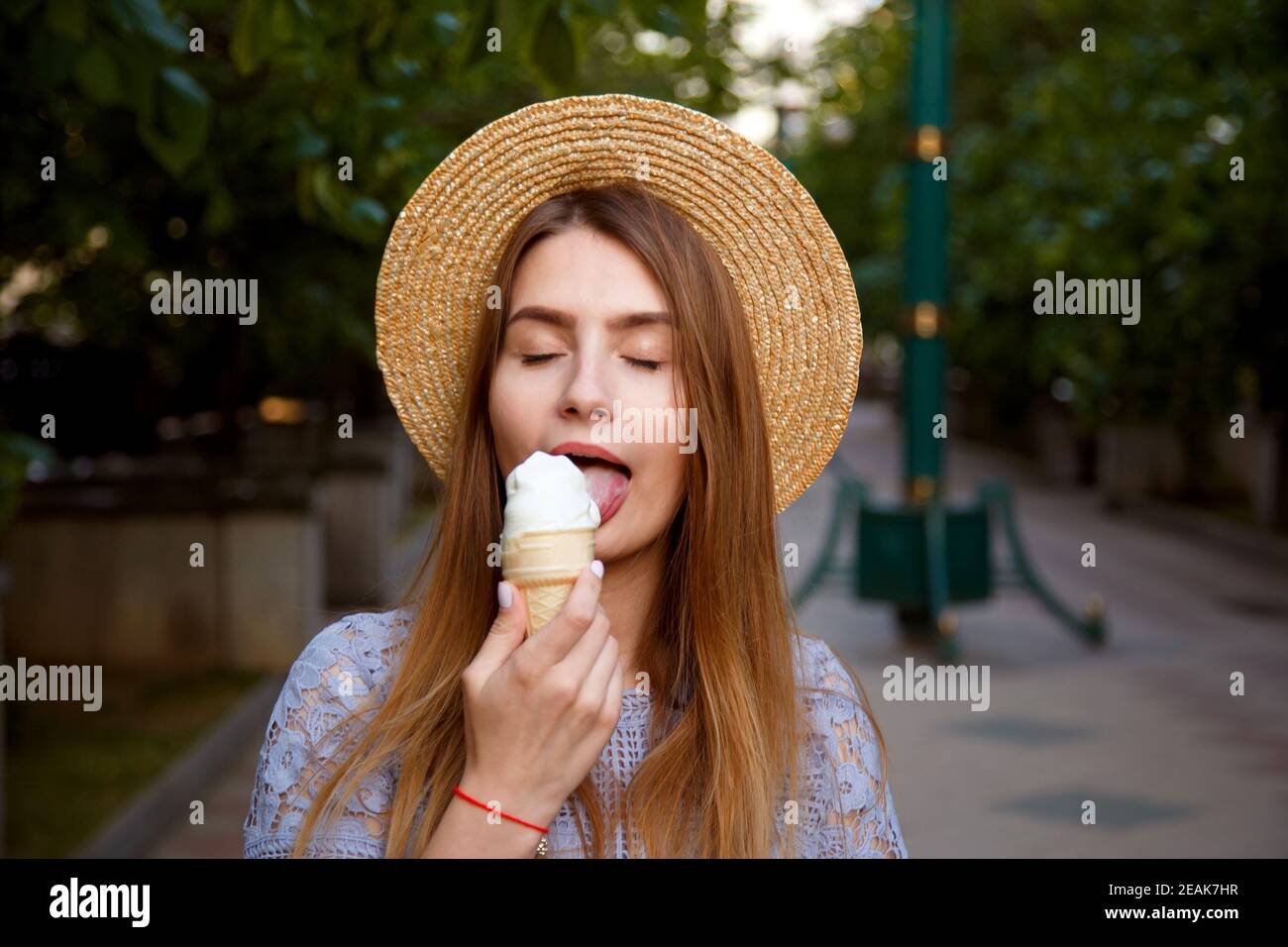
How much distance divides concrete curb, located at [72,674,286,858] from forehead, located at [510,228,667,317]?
4.23 m

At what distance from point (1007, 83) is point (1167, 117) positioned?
775 inches

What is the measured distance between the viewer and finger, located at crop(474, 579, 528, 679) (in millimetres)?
1839

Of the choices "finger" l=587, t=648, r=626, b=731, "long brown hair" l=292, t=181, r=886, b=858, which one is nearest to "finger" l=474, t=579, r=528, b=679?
"finger" l=587, t=648, r=626, b=731

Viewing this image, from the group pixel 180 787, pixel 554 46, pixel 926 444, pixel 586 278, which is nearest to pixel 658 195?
pixel 586 278

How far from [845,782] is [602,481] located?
0.56 metres

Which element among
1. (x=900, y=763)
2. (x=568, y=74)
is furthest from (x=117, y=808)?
(x=568, y=74)

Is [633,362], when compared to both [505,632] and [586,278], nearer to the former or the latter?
[586,278]

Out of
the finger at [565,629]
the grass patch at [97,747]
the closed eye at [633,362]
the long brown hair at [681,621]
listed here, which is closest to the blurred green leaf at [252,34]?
the long brown hair at [681,621]

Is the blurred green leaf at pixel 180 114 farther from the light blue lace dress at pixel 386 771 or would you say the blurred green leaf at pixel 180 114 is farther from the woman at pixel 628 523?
the light blue lace dress at pixel 386 771

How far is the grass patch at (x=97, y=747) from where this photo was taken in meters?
6.75

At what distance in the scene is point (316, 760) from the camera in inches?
83.7

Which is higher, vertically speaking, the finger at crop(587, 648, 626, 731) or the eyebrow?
the eyebrow

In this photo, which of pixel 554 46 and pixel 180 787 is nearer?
pixel 554 46

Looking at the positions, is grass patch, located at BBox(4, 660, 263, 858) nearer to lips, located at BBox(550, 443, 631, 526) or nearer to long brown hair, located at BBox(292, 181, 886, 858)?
long brown hair, located at BBox(292, 181, 886, 858)
